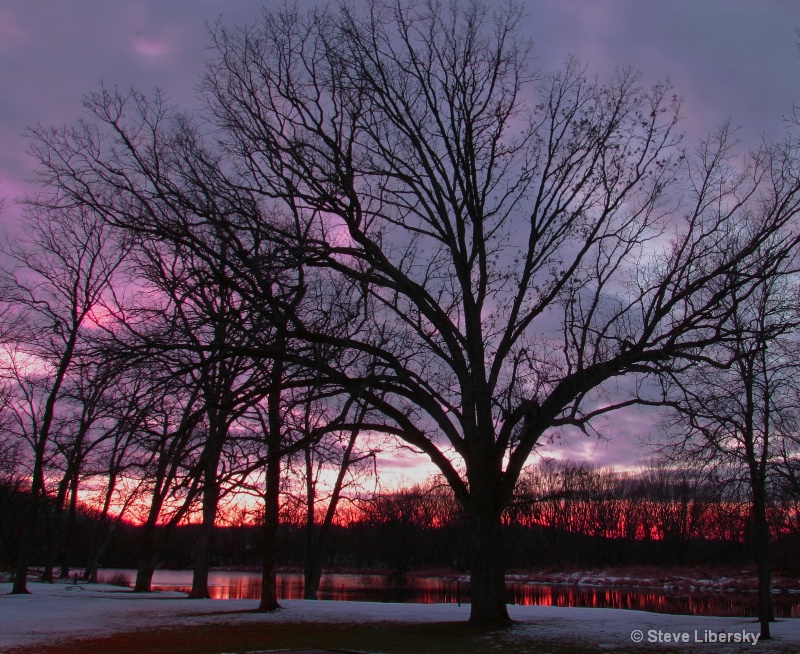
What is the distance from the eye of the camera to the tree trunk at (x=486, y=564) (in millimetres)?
14508

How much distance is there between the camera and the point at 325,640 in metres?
13.6

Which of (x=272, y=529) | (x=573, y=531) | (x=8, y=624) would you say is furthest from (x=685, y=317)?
(x=573, y=531)

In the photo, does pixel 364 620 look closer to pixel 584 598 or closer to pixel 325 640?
pixel 325 640

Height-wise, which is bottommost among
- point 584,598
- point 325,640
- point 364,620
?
point 584,598

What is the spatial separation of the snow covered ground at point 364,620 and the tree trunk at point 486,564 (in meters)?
0.80

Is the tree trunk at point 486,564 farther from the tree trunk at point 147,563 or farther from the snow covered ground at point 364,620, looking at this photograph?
the tree trunk at point 147,563

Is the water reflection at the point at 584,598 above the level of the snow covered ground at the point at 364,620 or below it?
below

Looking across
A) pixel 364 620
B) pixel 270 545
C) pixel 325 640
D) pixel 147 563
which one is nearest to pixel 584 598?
pixel 147 563

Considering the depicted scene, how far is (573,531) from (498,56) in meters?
83.3

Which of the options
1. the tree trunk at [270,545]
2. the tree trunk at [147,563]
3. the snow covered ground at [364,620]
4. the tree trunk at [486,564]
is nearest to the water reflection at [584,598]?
the tree trunk at [147,563]

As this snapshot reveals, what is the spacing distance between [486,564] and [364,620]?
5.15 meters

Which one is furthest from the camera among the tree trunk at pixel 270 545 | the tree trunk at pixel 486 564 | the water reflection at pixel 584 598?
the water reflection at pixel 584 598

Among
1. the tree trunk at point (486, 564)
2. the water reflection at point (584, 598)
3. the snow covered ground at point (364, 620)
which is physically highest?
the tree trunk at point (486, 564)

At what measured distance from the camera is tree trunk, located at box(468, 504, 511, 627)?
47.6 feet
